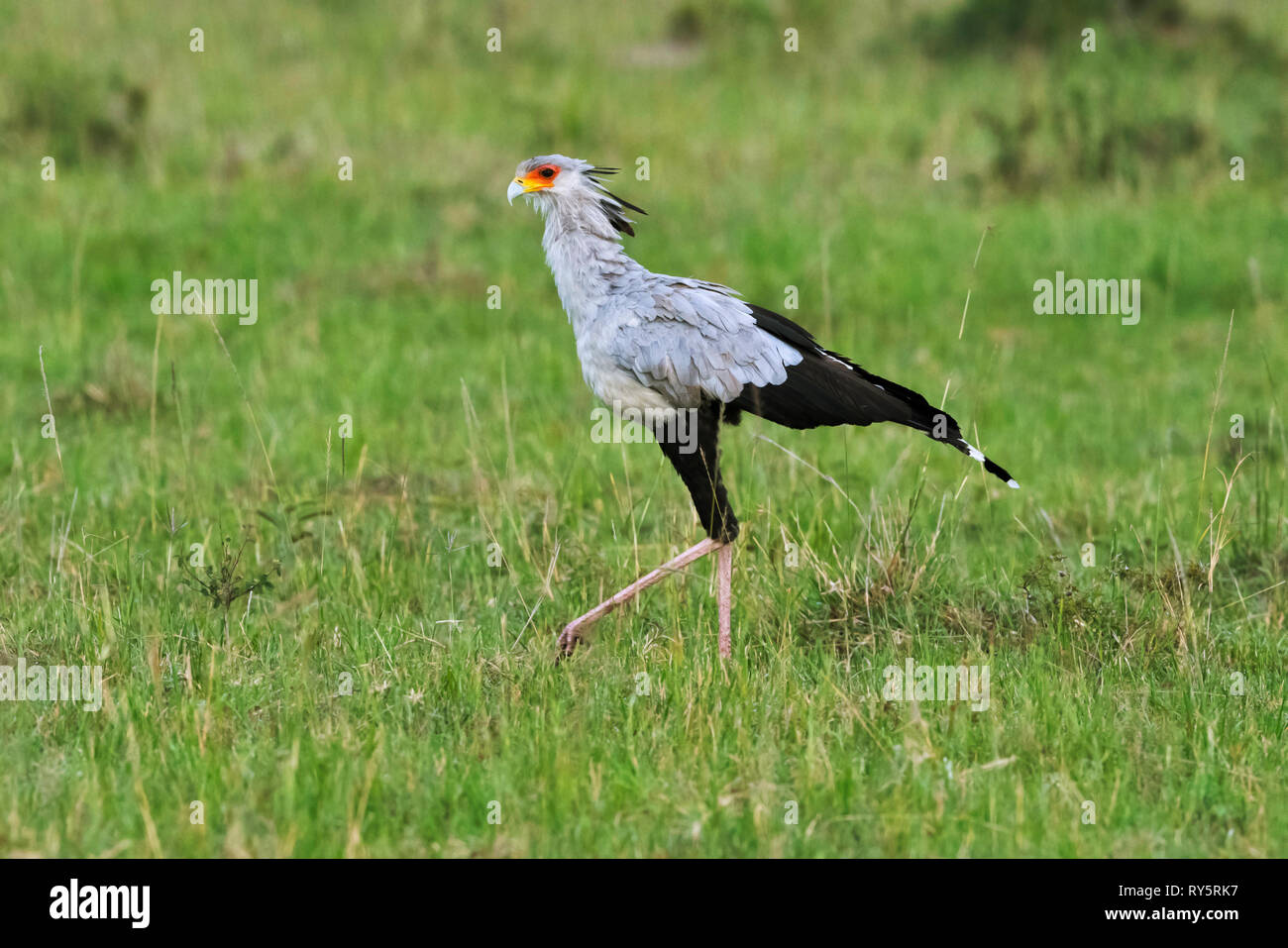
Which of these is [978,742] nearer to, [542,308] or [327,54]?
[542,308]

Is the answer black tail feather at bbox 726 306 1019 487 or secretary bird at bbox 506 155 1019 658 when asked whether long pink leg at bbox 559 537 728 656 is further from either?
black tail feather at bbox 726 306 1019 487

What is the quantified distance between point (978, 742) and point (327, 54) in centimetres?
1241

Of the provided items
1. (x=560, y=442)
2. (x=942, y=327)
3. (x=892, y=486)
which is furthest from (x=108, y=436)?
(x=942, y=327)

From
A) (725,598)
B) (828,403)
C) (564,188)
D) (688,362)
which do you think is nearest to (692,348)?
(688,362)

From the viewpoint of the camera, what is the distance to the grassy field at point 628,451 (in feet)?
14.1

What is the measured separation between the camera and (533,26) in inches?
656

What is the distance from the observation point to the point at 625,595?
5.35 meters

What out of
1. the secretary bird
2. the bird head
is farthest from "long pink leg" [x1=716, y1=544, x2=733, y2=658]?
→ the bird head

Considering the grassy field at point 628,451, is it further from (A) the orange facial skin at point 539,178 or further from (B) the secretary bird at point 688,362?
(A) the orange facial skin at point 539,178

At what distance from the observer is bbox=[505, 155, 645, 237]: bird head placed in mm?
5352

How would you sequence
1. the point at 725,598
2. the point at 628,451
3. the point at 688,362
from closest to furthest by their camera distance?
the point at 688,362 → the point at 725,598 → the point at 628,451

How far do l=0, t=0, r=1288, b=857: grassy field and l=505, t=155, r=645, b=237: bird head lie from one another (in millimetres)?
959

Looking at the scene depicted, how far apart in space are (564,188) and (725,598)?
57.6 inches

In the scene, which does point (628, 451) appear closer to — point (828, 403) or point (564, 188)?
point (564, 188)
